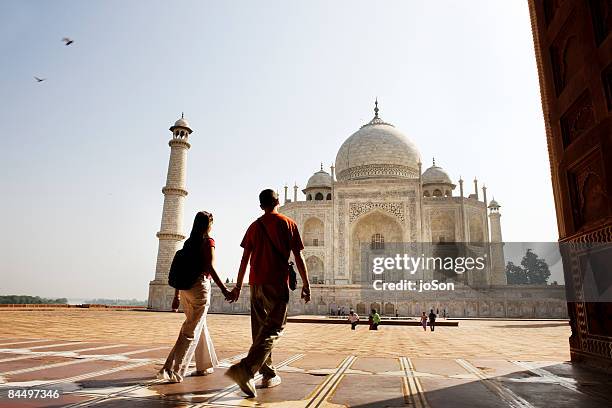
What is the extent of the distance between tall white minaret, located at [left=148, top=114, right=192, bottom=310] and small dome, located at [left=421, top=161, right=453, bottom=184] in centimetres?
1883

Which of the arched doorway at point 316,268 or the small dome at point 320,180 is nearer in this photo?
the arched doorway at point 316,268

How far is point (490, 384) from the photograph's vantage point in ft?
9.33

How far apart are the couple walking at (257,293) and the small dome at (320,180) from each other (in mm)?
31450

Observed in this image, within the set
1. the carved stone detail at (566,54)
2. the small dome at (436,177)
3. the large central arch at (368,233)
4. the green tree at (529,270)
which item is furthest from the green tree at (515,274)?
the carved stone detail at (566,54)

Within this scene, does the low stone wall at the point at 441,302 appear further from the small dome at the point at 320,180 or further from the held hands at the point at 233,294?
the held hands at the point at 233,294

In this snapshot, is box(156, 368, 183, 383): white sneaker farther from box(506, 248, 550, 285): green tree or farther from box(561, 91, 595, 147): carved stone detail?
box(506, 248, 550, 285): green tree

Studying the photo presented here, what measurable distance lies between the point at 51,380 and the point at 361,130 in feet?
113

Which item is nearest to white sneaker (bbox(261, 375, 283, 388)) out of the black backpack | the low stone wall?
the black backpack

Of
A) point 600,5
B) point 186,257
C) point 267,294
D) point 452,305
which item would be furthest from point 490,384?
point 452,305

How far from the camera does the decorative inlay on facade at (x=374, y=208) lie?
27.9 metres

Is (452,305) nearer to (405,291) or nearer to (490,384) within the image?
(405,291)

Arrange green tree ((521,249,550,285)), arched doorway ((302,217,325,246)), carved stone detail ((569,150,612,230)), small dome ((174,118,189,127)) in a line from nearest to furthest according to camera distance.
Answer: carved stone detail ((569,150,612,230)) → small dome ((174,118,189,127)) → arched doorway ((302,217,325,246)) → green tree ((521,249,550,285))

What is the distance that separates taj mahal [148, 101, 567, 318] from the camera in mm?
21484

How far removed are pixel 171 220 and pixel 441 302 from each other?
1571cm
